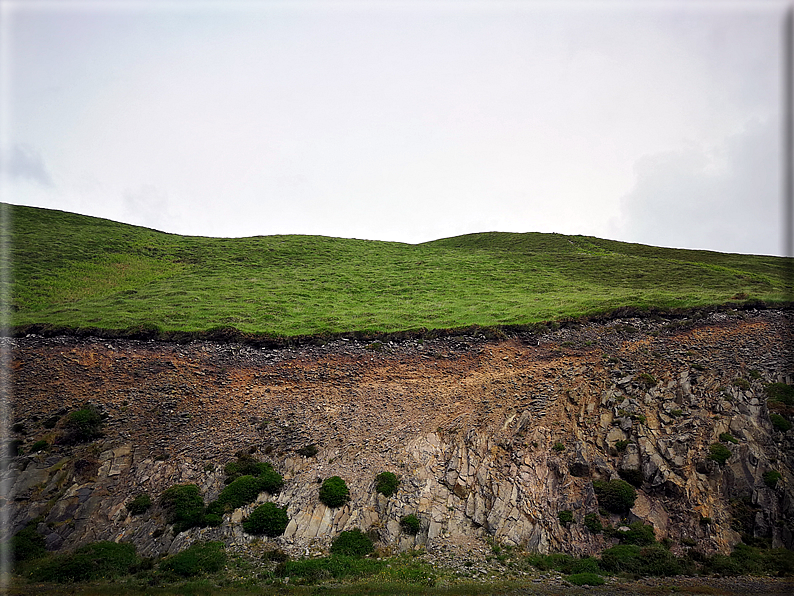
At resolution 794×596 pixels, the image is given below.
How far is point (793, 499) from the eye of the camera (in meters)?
19.5

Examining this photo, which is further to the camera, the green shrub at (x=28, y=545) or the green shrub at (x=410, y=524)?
the green shrub at (x=410, y=524)

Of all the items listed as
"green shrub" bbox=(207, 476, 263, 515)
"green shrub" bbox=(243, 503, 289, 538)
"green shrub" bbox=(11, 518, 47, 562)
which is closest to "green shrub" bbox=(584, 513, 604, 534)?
"green shrub" bbox=(243, 503, 289, 538)

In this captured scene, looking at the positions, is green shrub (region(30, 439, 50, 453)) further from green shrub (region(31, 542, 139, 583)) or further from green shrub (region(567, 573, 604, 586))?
green shrub (region(567, 573, 604, 586))

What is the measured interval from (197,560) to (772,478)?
28.9m

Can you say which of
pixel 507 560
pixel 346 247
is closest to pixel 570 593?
pixel 507 560

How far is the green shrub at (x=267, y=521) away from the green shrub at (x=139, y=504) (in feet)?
18.4

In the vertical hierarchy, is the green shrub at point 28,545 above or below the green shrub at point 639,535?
below

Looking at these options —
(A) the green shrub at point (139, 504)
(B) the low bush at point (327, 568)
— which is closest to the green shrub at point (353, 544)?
(B) the low bush at point (327, 568)

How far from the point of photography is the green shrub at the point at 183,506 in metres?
21.0

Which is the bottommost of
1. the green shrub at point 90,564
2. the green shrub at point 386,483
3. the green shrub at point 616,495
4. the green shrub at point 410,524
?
the green shrub at point 90,564

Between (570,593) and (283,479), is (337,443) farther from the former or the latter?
(570,593)

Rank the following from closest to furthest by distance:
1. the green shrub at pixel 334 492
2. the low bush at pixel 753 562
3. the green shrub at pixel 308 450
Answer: the low bush at pixel 753 562, the green shrub at pixel 334 492, the green shrub at pixel 308 450

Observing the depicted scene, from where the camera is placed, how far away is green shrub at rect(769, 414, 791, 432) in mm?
21953

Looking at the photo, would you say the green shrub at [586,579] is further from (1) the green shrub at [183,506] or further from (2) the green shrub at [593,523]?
(1) the green shrub at [183,506]
